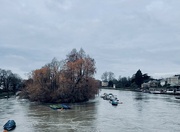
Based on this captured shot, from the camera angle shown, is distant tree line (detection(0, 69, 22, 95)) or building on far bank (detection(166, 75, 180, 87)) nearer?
distant tree line (detection(0, 69, 22, 95))

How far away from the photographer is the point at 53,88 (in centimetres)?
5788

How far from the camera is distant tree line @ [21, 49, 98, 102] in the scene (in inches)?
2201

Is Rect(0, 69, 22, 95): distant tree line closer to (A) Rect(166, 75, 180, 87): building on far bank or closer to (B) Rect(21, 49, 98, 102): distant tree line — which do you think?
(B) Rect(21, 49, 98, 102): distant tree line

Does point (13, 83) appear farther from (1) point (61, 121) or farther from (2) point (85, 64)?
(1) point (61, 121)

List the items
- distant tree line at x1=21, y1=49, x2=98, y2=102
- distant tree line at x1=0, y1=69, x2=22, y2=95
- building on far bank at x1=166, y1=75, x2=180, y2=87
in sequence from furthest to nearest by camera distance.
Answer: building on far bank at x1=166, y1=75, x2=180, y2=87
distant tree line at x1=0, y1=69, x2=22, y2=95
distant tree line at x1=21, y1=49, x2=98, y2=102

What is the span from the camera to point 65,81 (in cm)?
5578

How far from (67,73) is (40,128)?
30.4 m

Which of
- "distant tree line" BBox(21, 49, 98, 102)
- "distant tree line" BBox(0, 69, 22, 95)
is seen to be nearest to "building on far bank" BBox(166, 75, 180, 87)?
"distant tree line" BBox(0, 69, 22, 95)

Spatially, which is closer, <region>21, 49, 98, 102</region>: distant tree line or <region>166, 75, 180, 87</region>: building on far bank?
<region>21, 49, 98, 102</region>: distant tree line

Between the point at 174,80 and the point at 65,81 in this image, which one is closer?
the point at 65,81

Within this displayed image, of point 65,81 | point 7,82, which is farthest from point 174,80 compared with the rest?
point 65,81

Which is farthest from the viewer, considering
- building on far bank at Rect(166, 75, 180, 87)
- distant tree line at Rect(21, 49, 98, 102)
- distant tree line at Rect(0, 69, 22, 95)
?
building on far bank at Rect(166, 75, 180, 87)

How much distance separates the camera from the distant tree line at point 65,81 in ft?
183

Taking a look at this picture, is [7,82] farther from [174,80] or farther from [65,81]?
[174,80]
